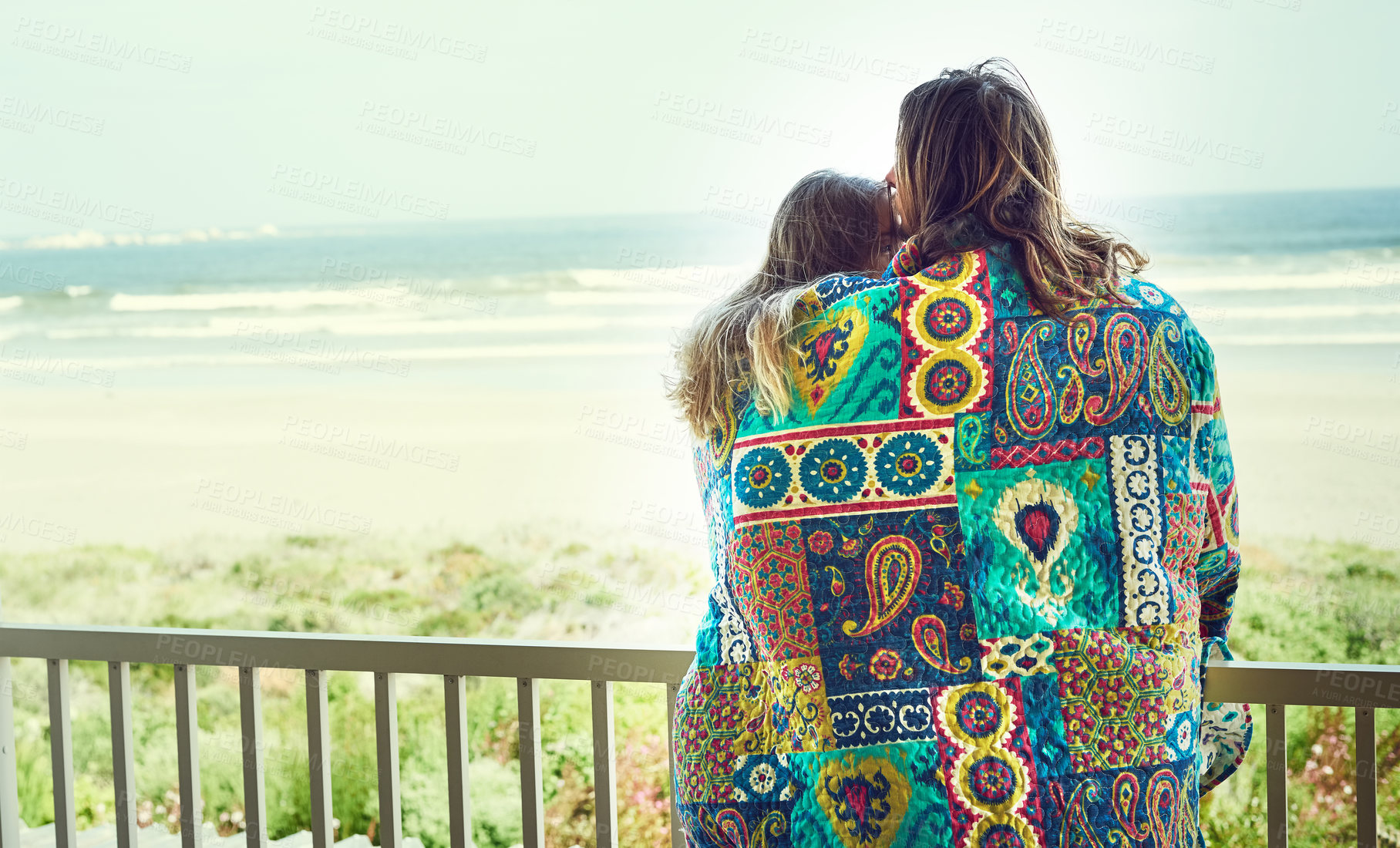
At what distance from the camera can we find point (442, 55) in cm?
638

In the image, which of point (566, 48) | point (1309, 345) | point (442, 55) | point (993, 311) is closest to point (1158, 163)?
point (1309, 345)

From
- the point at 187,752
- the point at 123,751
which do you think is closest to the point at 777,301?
the point at 187,752

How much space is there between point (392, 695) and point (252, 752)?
27 centimetres

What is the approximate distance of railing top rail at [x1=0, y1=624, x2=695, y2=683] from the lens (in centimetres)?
156

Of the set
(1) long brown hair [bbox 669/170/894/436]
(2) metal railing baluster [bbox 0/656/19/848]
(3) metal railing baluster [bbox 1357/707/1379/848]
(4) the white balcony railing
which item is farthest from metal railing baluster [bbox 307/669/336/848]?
(3) metal railing baluster [bbox 1357/707/1379/848]

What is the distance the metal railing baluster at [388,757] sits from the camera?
1.69 metres

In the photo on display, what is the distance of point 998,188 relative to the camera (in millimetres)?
1036

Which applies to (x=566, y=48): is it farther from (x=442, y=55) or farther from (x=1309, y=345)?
(x=1309, y=345)

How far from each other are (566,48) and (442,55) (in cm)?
89

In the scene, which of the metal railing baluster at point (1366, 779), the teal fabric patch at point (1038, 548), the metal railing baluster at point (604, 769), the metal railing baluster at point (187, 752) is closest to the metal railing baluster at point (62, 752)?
the metal railing baluster at point (187, 752)

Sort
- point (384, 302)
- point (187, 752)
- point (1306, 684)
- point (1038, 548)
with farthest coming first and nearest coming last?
point (384, 302) → point (187, 752) → point (1306, 684) → point (1038, 548)

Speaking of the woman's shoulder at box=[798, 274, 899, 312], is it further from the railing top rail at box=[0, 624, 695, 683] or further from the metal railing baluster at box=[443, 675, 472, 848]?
the metal railing baluster at box=[443, 675, 472, 848]

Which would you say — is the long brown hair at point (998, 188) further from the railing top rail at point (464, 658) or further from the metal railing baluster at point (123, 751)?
the metal railing baluster at point (123, 751)

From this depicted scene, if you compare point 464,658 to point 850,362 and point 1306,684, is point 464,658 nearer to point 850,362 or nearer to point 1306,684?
point 850,362
